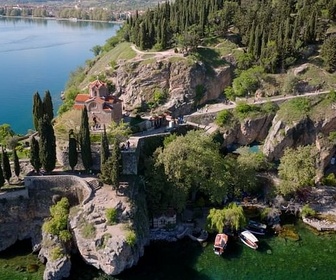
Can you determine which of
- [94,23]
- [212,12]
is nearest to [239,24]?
[212,12]

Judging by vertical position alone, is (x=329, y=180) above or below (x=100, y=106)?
below

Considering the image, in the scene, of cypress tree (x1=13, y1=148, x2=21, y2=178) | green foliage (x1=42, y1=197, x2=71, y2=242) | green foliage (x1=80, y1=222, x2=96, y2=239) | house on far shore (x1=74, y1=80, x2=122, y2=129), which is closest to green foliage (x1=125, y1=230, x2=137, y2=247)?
green foliage (x1=80, y1=222, x2=96, y2=239)

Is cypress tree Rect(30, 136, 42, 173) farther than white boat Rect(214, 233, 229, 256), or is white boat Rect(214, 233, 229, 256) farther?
cypress tree Rect(30, 136, 42, 173)

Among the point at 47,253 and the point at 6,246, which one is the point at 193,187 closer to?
the point at 47,253

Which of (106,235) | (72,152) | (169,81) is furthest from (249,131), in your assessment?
(106,235)

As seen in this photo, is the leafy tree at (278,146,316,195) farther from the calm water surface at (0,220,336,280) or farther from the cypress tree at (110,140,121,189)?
the cypress tree at (110,140,121,189)

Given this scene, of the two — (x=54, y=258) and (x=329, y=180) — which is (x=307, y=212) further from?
(x=54, y=258)

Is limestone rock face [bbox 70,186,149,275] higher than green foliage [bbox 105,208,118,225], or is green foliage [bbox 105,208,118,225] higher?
green foliage [bbox 105,208,118,225]
